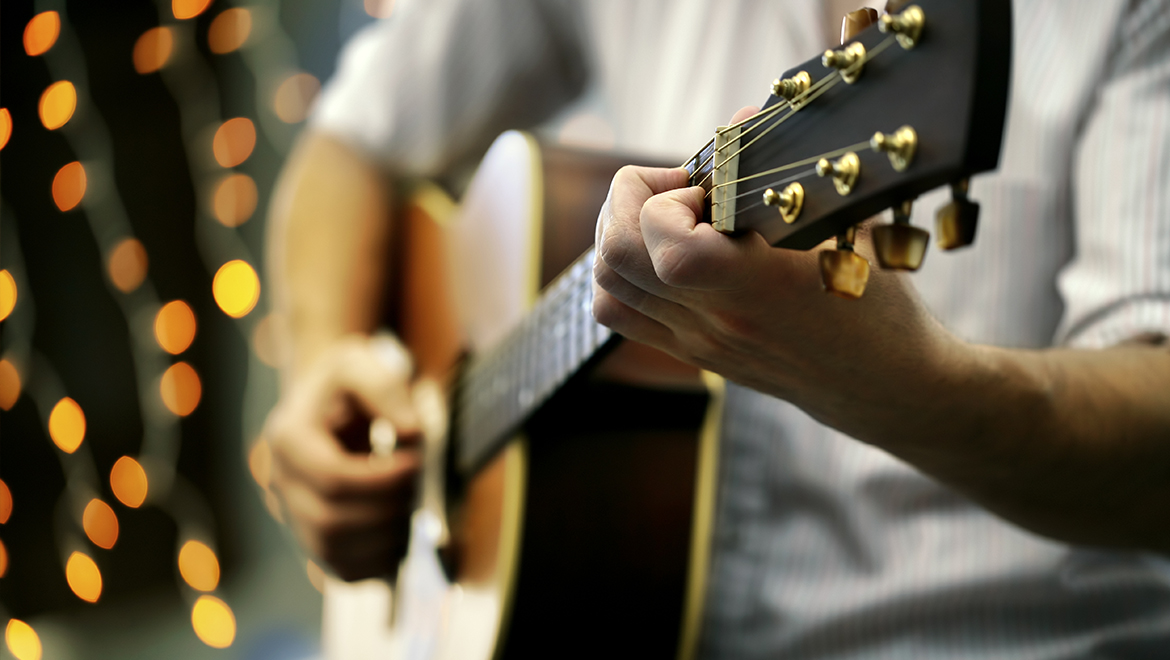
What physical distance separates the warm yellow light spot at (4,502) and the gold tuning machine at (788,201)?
1463 mm

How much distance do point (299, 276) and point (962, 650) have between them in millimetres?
854

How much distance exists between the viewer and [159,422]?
137 cm

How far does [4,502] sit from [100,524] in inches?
5.8

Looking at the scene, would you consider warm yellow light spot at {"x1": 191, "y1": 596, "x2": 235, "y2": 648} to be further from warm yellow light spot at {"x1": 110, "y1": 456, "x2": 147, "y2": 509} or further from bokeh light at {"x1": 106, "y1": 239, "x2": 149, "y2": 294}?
bokeh light at {"x1": 106, "y1": 239, "x2": 149, "y2": 294}

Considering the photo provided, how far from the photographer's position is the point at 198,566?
54.9 inches

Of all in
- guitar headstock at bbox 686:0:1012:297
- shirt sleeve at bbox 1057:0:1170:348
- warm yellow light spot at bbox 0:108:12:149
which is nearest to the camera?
guitar headstock at bbox 686:0:1012:297

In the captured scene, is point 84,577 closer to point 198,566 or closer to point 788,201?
point 198,566

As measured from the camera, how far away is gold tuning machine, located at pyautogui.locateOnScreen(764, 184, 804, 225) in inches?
10.3

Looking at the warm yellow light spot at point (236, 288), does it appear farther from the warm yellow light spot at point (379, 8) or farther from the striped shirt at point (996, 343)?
the striped shirt at point (996, 343)

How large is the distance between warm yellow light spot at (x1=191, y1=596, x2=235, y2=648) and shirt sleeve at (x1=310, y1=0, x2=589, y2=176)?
3.10 ft

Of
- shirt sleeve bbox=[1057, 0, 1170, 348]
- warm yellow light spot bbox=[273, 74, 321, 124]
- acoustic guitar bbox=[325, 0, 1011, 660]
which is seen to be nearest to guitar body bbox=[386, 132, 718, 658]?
acoustic guitar bbox=[325, 0, 1011, 660]

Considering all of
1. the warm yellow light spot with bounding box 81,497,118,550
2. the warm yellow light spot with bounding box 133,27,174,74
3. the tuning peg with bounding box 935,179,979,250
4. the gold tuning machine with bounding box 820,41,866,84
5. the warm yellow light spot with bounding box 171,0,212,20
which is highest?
the warm yellow light spot with bounding box 171,0,212,20

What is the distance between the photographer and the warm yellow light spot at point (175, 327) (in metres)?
1.36

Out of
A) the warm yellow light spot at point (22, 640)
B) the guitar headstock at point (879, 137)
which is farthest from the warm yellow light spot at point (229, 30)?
the guitar headstock at point (879, 137)
